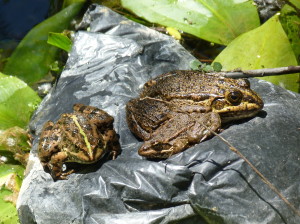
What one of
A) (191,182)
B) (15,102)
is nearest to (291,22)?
(191,182)

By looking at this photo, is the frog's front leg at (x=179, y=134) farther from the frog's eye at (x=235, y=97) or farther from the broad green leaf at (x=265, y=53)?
the broad green leaf at (x=265, y=53)

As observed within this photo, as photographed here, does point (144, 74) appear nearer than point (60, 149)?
No

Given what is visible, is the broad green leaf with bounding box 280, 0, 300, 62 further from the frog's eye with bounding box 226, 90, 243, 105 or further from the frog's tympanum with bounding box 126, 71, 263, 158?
the frog's eye with bounding box 226, 90, 243, 105

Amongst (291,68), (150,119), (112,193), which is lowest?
(112,193)

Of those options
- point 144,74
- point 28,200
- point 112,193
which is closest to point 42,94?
point 144,74

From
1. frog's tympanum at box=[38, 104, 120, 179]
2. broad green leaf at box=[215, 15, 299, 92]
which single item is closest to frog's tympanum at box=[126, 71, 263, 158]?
frog's tympanum at box=[38, 104, 120, 179]

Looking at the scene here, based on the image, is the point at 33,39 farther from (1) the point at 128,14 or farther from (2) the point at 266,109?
(2) the point at 266,109

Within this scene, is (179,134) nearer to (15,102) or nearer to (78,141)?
(78,141)
